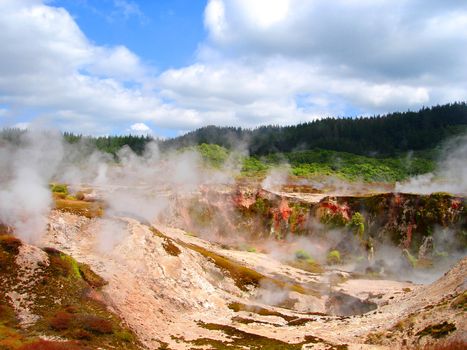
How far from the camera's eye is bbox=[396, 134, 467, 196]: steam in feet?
368

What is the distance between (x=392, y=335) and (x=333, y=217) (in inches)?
2235

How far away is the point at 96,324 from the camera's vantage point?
34.8 m

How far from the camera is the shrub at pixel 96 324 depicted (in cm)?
3438

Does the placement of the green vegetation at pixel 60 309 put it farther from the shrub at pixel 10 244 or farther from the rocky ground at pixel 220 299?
the rocky ground at pixel 220 299

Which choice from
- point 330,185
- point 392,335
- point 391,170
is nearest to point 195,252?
point 392,335

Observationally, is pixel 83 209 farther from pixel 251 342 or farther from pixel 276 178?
pixel 276 178

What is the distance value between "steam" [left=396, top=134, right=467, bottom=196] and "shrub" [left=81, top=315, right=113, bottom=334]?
79.6 m

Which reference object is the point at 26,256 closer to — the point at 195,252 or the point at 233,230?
the point at 195,252

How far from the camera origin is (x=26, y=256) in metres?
40.8

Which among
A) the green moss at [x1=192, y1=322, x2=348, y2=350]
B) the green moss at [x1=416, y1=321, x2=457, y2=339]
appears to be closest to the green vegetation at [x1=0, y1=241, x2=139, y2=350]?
the green moss at [x1=192, y1=322, x2=348, y2=350]

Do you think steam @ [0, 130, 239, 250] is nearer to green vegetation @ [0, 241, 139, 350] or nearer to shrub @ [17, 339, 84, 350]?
green vegetation @ [0, 241, 139, 350]

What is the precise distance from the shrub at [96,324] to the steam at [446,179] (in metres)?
79.6

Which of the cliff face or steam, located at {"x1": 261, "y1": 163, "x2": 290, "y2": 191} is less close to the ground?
steam, located at {"x1": 261, "y1": 163, "x2": 290, "y2": 191}

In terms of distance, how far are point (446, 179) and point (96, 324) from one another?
12551 centimetres
